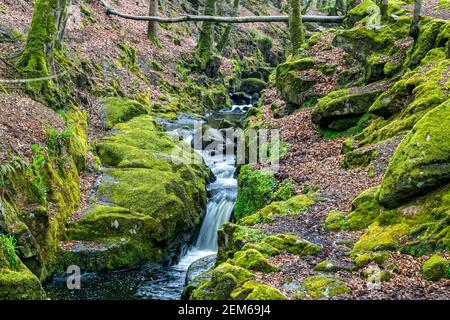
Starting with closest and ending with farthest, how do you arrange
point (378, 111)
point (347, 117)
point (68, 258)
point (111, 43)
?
point (68, 258), point (378, 111), point (347, 117), point (111, 43)

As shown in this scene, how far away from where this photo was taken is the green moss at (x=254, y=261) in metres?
8.33

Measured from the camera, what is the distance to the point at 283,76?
2002cm

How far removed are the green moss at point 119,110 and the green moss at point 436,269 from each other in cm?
1391

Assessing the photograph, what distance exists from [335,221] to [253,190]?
15.5ft

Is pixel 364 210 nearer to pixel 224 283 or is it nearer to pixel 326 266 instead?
pixel 326 266

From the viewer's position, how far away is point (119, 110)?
778 inches

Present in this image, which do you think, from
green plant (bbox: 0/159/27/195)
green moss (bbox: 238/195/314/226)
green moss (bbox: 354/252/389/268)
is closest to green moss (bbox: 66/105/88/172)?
green plant (bbox: 0/159/27/195)

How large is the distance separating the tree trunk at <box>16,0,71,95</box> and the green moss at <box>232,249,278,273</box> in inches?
394

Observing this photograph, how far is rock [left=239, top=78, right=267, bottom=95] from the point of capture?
1385 inches

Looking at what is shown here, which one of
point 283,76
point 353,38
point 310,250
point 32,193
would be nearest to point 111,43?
point 283,76

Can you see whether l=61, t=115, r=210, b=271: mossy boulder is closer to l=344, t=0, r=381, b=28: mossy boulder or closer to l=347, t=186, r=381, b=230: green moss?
l=347, t=186, r=381, b=230: green moss

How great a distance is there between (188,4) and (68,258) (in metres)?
33.0

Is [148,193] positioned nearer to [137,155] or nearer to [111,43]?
[137,155]

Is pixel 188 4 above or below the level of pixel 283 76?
above
